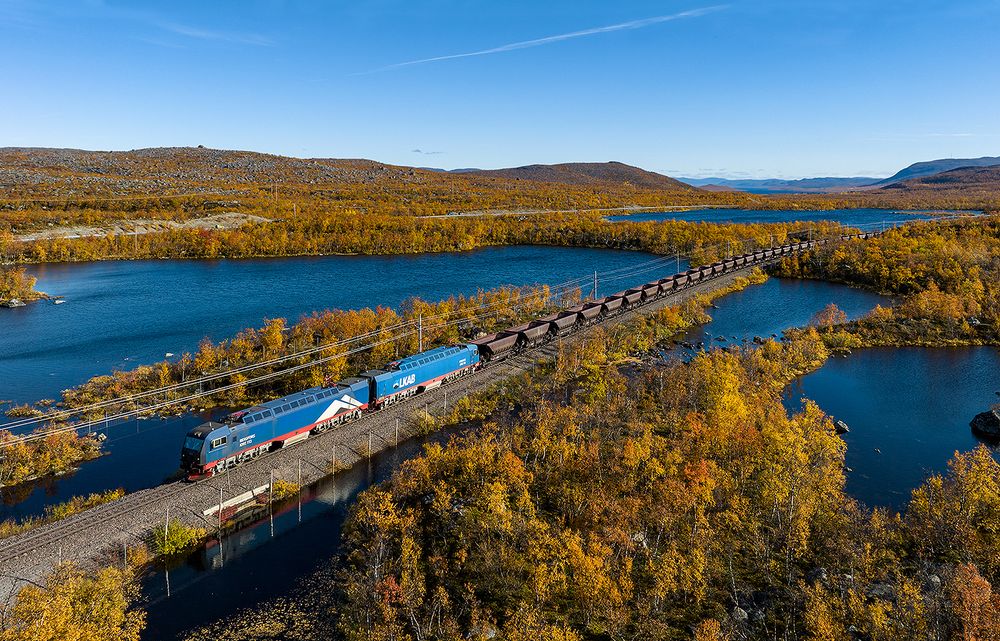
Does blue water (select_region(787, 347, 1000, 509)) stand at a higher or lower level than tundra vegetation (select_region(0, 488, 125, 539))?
lower

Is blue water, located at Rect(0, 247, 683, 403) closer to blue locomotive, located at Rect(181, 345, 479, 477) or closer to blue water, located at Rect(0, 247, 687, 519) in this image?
blue water, located at Rect(0, 247, 687, 519)

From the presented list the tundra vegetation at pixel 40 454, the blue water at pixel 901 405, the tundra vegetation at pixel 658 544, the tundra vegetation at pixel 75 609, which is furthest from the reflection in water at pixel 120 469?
the blue water at pixel 901 405

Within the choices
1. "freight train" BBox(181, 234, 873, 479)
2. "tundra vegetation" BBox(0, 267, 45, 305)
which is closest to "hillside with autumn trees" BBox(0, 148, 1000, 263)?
"tundra vegetation" BBox(0, 267, 45, 305)

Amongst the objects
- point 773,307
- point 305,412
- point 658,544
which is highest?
point 305,412

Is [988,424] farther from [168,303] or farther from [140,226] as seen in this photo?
[140,226]

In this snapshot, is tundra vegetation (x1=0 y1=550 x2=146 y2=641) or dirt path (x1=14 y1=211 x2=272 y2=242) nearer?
tundra vegetation (x1=0 y1=550 x2=146 y2=641)

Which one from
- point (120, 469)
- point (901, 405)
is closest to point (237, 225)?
point (120, 469)

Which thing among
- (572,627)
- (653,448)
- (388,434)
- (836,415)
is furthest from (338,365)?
(836,415)
